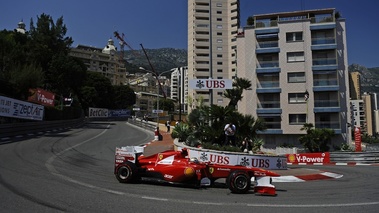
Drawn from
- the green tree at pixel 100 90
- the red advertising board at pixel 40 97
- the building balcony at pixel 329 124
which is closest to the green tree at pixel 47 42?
the red advertising board at pixel 40 97

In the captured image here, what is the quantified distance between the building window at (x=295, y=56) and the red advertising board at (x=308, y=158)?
26.5m

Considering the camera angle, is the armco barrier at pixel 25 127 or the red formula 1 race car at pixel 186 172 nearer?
the red formula 1 race car at pixel 186 172

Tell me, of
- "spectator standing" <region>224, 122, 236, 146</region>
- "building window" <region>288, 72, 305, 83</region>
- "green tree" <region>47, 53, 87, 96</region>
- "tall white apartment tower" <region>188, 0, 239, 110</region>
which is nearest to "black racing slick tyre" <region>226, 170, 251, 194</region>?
"spectator standing" <region>224, 122, 236, 146</region>

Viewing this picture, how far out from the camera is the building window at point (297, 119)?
1925 inches

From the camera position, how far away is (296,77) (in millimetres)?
50344

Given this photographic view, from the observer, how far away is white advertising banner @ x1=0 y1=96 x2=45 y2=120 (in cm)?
2370

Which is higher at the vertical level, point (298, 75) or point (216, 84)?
point (298, 75)

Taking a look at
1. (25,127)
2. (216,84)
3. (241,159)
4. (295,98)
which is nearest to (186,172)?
(241,159)

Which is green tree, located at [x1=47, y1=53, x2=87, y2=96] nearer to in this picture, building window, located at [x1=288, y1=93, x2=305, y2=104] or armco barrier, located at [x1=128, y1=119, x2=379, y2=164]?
building window, located at [x1=288, y1=93, x2=305, y2=104]

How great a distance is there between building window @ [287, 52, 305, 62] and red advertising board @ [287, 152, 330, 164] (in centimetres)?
2655

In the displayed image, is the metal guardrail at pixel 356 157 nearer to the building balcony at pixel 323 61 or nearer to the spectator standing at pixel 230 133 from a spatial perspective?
the spectator standing at pixel 230 133

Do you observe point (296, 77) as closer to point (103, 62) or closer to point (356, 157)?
point (356, 157)

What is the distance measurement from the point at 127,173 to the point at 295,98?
1754 inches

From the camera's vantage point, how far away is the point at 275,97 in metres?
51.0
